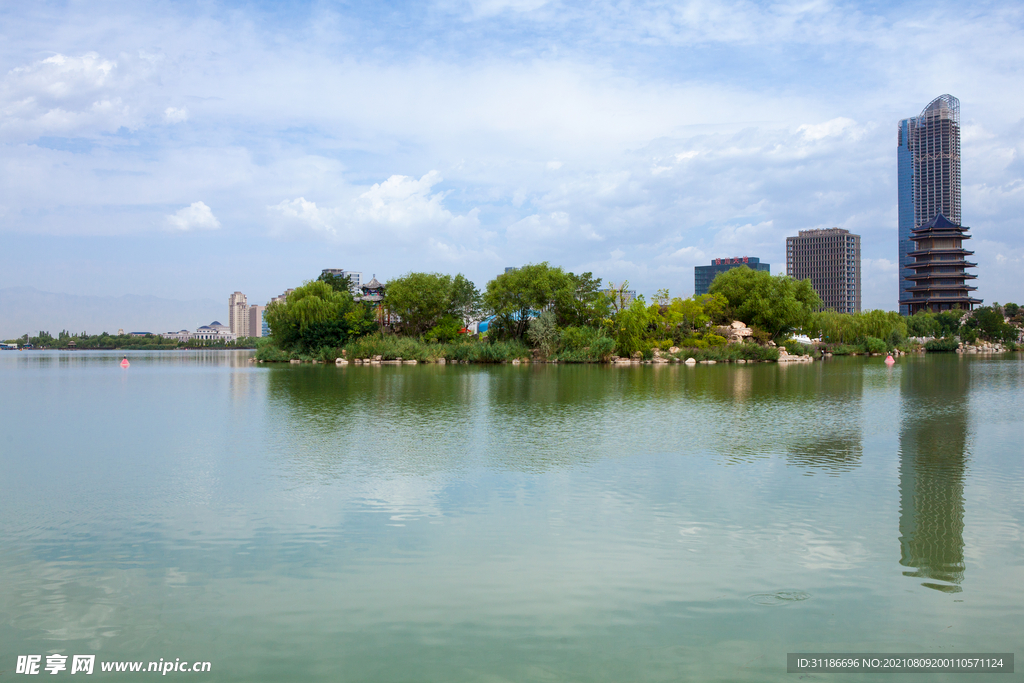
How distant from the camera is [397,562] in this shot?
533 centimetres

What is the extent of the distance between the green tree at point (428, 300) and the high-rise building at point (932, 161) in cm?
14897

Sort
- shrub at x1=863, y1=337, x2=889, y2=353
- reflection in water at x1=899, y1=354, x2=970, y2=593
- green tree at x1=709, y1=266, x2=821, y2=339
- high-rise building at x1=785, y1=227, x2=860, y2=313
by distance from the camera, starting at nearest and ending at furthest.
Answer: reflection in water at x1=899, y1=354, x2=970, y2=593, green tree at x1=709, y1=266, x2=821, y2=339, shrub at x1=863, y1=337, x2=889, y2=353, high-rise building at x1=785, y1=227, x2=860, y2=313

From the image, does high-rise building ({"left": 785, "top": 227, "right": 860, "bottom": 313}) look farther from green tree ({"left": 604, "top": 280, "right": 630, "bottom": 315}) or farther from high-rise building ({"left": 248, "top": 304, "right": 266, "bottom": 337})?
high-rise building ({"left": 248, "top": 304, "right": 266, "bottom": 337})

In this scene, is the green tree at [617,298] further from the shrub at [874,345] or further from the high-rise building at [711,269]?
Answer: the high-rise building at [711,269]

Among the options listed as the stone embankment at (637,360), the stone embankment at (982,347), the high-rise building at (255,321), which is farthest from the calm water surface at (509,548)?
the high-rise building at (255,321)

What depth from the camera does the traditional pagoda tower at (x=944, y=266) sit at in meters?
83.3

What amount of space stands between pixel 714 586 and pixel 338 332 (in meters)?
43.9

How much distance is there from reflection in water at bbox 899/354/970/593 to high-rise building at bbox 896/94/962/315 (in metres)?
172

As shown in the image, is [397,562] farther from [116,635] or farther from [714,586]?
[714,586]

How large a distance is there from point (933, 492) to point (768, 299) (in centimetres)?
4624

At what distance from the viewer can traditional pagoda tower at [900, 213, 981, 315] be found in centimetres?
8331

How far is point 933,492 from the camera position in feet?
24.5

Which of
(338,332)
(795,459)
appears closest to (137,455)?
(795,459)
